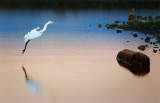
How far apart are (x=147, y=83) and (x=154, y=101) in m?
2.41

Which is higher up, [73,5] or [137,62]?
[137,62]

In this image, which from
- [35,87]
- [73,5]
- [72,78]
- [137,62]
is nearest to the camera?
[35,87]

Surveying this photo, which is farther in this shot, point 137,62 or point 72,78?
point 137,62

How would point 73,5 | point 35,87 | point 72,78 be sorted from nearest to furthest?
point 35,87, point 72,78, point 73,5

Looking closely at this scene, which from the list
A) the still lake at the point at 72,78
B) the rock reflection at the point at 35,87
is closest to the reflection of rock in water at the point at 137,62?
the still lake at the point at 72,78

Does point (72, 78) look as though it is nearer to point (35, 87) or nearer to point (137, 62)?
point (35, 87)

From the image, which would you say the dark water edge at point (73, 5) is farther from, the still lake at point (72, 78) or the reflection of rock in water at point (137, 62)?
the reflection of rock in water at point (137, 62)

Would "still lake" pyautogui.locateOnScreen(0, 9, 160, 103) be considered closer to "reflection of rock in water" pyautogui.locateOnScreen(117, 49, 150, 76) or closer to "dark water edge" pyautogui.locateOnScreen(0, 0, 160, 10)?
"reflection of rock in water" pyautogui.locateOnScreen(117, 49, 150, 76)

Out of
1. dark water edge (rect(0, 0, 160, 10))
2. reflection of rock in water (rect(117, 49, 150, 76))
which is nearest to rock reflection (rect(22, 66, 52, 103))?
reflection of rock in water (rect(117, 49, 150, 76))

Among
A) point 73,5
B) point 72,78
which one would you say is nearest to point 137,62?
point 72,78

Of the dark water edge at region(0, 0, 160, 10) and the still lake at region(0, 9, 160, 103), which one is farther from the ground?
the still lake at region(0, 9, 160, 103)

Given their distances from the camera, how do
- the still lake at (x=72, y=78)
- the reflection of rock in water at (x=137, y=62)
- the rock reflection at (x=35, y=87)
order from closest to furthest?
1. the still lake at (x=72, y=78)
2. the rock reflection at (x=35, y=87)
3. the reflection of rock in water at (x=137, y=62)

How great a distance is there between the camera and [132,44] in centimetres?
2688

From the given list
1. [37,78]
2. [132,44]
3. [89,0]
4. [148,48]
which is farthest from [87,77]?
[89,0]
